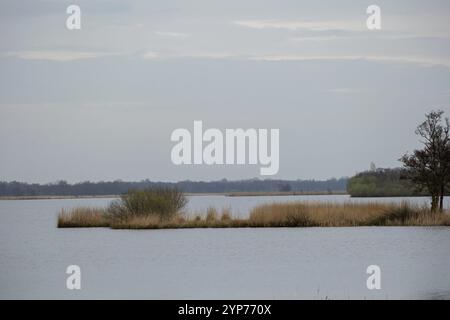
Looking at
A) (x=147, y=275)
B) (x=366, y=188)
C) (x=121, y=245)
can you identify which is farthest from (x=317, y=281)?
(x=366, y=188)

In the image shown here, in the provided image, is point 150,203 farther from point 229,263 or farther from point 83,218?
point 229,263

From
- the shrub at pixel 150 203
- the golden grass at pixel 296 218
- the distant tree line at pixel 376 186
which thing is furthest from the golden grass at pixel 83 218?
the distant tree line at pixel 376 186

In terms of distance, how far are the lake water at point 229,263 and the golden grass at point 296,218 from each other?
0.42 meters

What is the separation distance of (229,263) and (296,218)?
25.5 feet

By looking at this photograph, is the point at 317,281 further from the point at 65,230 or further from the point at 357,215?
the point at 65,230

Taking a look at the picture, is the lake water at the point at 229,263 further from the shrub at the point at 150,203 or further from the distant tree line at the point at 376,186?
the distant tree line at the point at 376,186

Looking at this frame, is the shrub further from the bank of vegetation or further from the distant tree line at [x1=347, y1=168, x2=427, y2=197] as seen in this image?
the distant tree line at [x1=347, y1=168, x2=427, y2=197]

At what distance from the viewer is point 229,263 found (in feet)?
90.2

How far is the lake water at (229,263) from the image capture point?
22234 mm

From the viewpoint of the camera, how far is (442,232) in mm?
32625

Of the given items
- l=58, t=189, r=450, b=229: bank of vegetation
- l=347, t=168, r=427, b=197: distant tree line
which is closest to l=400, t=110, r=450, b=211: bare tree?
l=58, t=189, r=450, b=229: bank of vegetation

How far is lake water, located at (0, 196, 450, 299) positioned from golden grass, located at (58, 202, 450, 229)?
0.42 meters

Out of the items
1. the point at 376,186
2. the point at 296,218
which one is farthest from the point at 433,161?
the point at 376,186
